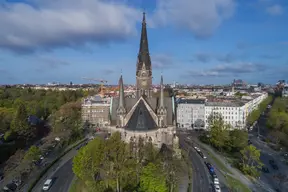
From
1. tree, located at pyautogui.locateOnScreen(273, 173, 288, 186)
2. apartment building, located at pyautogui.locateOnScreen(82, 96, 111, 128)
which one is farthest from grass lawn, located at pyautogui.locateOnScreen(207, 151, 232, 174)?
apartment building, located at pyautogui.locateOnScreen(82, 96, 111, 128)

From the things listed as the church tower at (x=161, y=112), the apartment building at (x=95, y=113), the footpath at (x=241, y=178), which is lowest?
the footpath at (x=241, y=178)

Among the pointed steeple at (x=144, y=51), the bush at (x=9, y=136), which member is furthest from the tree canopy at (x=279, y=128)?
the bush at (x=9, y=136)

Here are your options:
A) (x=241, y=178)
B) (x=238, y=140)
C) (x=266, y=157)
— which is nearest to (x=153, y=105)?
(x=241, y=178)

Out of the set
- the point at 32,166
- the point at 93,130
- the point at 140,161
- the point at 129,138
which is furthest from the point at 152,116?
the point at 93,130

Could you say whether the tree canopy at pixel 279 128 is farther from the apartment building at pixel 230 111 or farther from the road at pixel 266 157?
the apartment building at pixel 230 111

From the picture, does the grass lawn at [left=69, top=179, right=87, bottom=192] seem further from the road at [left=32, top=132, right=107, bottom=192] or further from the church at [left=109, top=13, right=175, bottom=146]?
the church at [left=109, top=13, right=175, bottom=146]

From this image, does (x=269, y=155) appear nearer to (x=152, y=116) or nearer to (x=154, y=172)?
(x=152, y=116)

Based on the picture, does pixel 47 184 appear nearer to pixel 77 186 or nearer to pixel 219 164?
pixel 77 186
